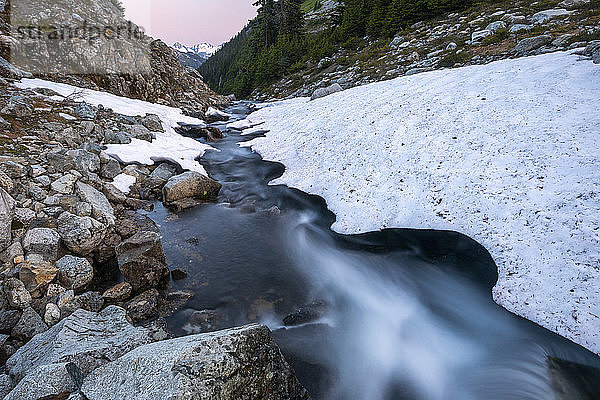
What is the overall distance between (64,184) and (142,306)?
5.27 metres

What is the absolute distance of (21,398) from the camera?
3172 mm

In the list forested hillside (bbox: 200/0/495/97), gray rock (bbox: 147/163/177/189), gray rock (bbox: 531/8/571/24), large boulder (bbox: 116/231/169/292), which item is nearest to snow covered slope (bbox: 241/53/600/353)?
gray rock (bbox: 147/163/177/189)

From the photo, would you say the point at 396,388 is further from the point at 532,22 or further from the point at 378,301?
the point at 532,22

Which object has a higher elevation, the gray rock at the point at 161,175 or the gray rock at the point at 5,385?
the gray rock at the point at 161,175

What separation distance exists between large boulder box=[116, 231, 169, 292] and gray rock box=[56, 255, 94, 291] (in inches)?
26.2

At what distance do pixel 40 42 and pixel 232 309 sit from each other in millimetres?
25898

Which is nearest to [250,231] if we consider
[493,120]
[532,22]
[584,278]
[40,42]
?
[584,278]

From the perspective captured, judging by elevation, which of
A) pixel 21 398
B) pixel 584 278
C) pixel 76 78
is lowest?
pixel 584 278

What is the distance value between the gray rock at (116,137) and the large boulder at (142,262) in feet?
29.5

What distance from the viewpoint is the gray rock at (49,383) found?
3.20 meters

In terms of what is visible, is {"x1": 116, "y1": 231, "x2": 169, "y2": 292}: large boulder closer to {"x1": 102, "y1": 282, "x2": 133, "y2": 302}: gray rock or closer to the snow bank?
{"x1": 102, "y1": 282, "x2": 133, "y2": 302}: gray rock

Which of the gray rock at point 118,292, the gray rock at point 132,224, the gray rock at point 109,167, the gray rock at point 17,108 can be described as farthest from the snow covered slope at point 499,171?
the gray rock at point 17,108

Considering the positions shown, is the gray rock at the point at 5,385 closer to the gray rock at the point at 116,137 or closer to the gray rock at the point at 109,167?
the gray rock at the point at 109,167

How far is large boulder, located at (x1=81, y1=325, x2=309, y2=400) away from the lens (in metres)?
2.99
